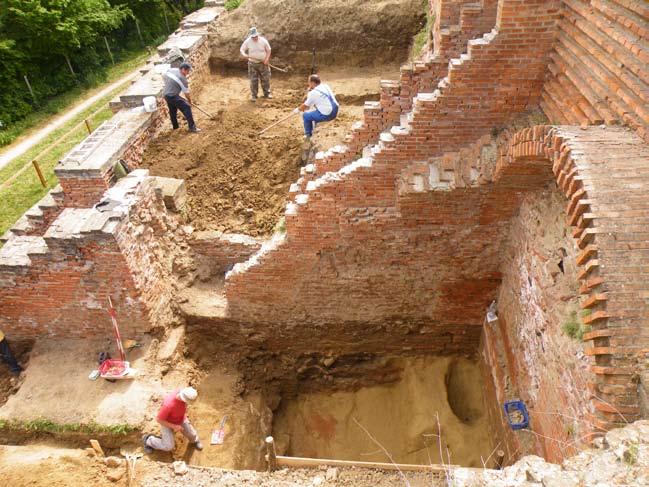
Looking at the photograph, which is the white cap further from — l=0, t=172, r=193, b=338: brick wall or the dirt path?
the dirt path

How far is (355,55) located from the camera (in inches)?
476

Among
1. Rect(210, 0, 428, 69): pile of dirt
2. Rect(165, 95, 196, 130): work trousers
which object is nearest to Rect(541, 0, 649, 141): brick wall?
Rect(165, 95, 196, 130): work trousers

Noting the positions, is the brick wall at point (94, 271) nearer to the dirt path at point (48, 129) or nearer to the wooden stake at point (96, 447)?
the wooden stake at point (96, 447)

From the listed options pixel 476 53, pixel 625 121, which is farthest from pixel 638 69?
pixel 476 53

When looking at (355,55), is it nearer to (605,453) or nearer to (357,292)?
(357,292)

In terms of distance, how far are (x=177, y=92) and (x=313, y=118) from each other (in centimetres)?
282

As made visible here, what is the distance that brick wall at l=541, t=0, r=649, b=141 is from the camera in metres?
3.68

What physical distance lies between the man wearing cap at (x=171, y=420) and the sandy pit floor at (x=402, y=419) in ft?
6.06

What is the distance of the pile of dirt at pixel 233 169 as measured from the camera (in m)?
8.05

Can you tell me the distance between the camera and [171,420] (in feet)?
19.1

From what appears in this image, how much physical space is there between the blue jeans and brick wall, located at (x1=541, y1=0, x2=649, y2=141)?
Result: 4.41m

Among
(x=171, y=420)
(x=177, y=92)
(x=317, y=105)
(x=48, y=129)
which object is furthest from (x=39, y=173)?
(x=171, y=420)

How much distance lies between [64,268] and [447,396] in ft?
19.8

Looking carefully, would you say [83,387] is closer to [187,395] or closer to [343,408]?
[187,395]
